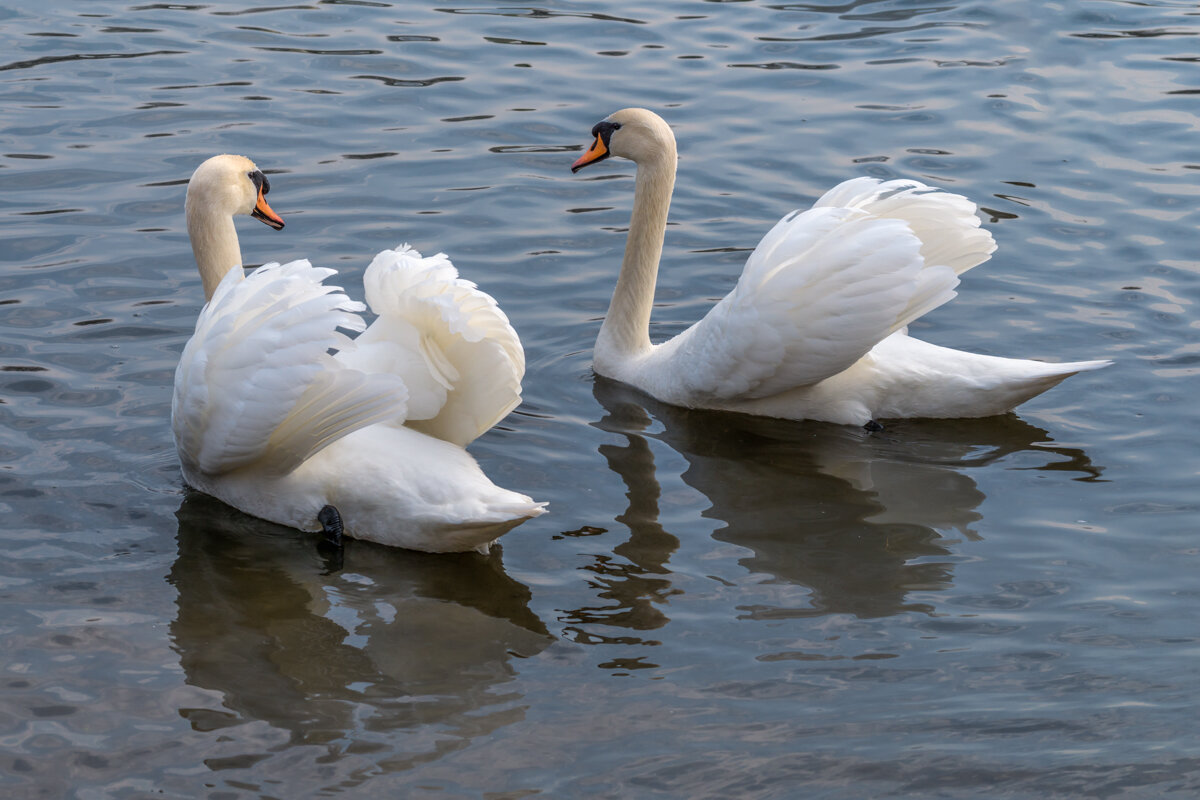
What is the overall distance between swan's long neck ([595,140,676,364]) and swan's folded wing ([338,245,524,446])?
6.30 ft

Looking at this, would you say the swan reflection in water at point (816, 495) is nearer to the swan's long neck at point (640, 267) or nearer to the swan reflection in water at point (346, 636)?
the swan's long neck at point (640, 267)

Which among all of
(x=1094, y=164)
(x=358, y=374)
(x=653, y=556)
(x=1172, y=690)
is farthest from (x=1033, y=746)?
(x=1094, y=164)

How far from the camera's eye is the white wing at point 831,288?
7.28 metres

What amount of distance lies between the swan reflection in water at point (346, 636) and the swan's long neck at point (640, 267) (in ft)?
7.42

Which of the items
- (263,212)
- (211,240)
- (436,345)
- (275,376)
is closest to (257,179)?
(263,212)

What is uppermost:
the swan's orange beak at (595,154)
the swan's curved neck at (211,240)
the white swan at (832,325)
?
the swan's orange beak at (595,154)

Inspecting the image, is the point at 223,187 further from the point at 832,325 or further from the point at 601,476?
the point at 832,325

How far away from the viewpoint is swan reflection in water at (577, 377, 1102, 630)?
6.27 m

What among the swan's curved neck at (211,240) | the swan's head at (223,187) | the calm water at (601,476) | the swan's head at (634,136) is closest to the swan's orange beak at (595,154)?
the swan's head at (634,136)

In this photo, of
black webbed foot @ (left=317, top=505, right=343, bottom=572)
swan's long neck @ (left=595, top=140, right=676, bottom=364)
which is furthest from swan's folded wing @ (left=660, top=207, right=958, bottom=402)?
black webbed foot @ (left=317, top=505, right=343, bottom=572)

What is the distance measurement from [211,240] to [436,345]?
4.45 ft

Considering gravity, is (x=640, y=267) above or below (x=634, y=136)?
below

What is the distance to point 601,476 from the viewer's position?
731 centimetres

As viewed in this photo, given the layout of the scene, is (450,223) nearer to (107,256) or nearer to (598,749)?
(107,256)
